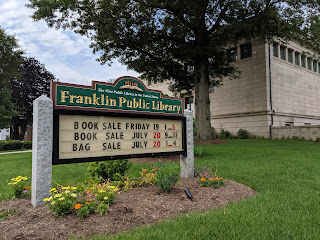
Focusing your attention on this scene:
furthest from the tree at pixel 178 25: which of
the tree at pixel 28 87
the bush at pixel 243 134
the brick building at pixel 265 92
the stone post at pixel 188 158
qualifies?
the tree at pixel 28 87

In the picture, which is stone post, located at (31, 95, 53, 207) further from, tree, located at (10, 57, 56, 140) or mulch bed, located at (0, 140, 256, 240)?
tree, located at (10, 57, 56, 140)

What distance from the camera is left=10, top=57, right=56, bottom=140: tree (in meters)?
40.4

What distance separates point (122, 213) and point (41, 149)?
6.46ft

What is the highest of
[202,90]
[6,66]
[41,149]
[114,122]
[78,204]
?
[6,66]

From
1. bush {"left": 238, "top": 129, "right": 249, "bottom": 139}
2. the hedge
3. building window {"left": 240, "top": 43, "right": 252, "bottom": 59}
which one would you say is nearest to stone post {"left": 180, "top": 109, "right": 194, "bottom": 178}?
bush {"left": 238, "top": 129, "right": 249, "bottom": 139}

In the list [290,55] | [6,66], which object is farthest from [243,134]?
[6,66]

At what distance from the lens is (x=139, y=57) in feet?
68.6

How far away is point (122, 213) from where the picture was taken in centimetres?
400

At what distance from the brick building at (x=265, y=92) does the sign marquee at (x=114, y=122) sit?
65.7 feet

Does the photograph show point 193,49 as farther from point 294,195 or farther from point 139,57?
point 294,195

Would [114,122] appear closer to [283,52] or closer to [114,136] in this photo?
[114,136]

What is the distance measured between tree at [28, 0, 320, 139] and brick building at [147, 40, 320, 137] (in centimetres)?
607

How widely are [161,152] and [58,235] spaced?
3.34m

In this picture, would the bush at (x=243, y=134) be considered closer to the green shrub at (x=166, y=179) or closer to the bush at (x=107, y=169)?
the bush at (x=107, y=169)
